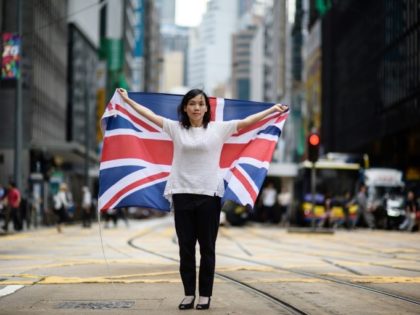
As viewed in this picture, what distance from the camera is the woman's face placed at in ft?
26.5

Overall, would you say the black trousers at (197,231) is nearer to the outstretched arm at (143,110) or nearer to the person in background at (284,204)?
the outstretched arm at (143,110)

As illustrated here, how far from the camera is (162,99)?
9320 mm

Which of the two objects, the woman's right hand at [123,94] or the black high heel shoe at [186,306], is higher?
the woman's right hand at [123,94]

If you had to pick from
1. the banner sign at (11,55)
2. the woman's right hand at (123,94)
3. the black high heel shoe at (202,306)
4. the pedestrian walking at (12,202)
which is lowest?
the black high heel shoe at (202,306)

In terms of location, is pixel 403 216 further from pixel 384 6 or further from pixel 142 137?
pixel 142 137

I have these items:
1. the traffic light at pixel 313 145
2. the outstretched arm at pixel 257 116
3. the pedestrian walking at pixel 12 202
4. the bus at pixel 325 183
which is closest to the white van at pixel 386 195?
the bus at pixel 325 183

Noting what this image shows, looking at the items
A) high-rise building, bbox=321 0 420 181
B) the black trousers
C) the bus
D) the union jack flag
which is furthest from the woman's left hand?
high-rise building, bbox=321 0 420 181

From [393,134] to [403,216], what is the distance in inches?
957

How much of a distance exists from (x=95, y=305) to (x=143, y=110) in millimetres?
1634

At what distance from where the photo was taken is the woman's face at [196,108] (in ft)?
26.5

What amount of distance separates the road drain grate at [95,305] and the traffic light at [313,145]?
71.2ft

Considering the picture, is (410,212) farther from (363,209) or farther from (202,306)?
(202,306)

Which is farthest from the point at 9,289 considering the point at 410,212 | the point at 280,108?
the point at 410,212

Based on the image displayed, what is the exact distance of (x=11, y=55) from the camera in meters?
34.1
